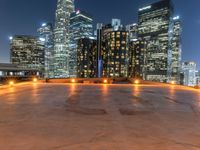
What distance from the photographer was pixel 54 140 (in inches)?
259

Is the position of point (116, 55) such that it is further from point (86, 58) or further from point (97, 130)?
point (97, 130)

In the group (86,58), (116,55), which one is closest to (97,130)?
(116,55)

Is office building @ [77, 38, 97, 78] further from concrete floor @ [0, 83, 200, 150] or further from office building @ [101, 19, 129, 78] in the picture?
concrete floor @ [0, 83, 200, 150]

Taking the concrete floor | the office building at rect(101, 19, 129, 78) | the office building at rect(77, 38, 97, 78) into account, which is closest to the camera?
the concrete floor

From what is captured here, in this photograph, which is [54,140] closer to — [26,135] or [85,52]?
[26,135]

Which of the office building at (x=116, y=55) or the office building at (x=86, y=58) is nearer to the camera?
the office building at (x=116, y=55)

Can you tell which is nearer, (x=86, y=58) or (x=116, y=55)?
(x=116, y=55)

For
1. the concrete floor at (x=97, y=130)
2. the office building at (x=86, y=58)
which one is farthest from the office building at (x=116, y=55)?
the concrete floor at (x=97, y=130)

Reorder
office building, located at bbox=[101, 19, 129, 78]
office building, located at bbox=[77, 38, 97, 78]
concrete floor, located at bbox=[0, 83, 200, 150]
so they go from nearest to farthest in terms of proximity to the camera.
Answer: concrete floor, located at bbox=[0, 83, 200, 150] → office building, located at bbox=[101, 19, 129, 78] → office building, located at bbox=[77, 38, 97, 78]

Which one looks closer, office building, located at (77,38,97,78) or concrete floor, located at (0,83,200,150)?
concrete floor, located at (0,83,200,150)

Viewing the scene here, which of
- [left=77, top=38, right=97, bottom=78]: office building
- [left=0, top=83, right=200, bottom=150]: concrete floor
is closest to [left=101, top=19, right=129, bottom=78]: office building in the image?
[left=77, top=38, right=97, bottom=78]: office building

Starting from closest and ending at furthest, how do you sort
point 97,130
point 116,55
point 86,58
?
point 97,130, point 116,55, point 86,58

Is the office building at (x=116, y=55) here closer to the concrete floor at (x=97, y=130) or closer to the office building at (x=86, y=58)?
the office building at (x=86, y=58)

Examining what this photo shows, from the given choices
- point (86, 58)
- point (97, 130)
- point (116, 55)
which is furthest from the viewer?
point (86, 58)
